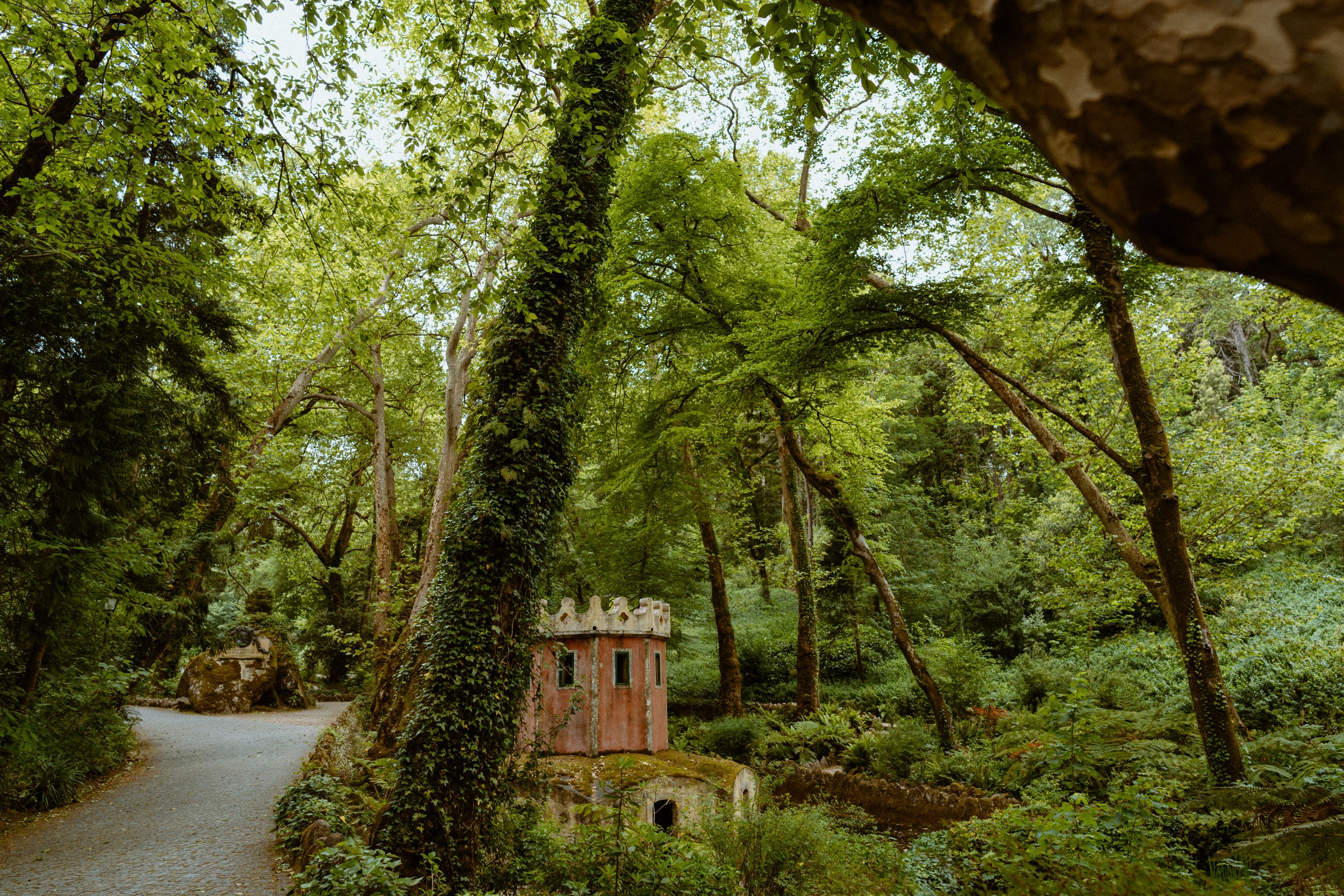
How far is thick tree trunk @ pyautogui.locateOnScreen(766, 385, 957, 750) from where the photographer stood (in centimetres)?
→ 1099

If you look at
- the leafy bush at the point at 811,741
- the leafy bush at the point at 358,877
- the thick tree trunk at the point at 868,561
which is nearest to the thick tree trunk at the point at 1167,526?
the thick tree trunk at the point at 868,561

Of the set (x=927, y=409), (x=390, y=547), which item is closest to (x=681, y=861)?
(x=390, y=547)

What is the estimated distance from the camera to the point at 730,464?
17.0m

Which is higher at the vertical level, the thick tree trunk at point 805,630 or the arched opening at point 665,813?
the thick tree trunk at point 805,630

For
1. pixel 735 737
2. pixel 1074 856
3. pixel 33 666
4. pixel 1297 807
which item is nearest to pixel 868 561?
pixel 735 737

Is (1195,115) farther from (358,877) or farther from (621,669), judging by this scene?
(621,669)

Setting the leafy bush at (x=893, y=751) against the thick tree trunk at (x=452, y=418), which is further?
the thick tree trunk at (x=452, y=418)

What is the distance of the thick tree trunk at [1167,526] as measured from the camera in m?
6.32

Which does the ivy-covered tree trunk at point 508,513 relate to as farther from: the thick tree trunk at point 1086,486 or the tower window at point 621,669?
the tower window at point 621,669

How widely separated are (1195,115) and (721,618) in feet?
47.0

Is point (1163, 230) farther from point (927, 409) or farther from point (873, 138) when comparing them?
point (927, 409)

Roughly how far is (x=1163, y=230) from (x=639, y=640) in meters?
11.2

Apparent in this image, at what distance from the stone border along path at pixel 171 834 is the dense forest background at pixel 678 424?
886mm

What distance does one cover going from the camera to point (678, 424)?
11.8m
